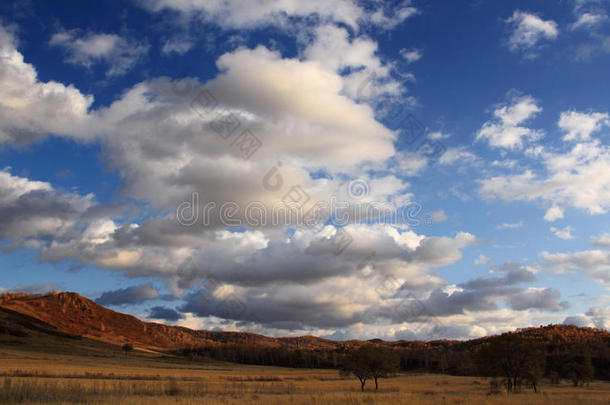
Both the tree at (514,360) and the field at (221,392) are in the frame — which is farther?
the tree at (514,360)

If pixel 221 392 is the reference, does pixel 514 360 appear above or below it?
above

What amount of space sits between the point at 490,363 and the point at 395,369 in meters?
14.4

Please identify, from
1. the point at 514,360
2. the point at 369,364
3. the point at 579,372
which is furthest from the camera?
the point at 579,372

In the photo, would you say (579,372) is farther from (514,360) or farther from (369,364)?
(369,364)

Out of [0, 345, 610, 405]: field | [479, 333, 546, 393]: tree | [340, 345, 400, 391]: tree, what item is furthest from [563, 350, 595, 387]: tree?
[340, 345, 400, 391]: tree

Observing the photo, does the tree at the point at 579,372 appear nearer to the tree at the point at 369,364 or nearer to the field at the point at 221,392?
the field at the point at 221,392

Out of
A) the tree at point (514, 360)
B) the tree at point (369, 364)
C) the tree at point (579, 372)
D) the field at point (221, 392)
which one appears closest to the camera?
the field at point (221, 392)

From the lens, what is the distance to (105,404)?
25.3 metres

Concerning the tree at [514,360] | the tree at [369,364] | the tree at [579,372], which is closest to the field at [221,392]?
the tree at [369,364]

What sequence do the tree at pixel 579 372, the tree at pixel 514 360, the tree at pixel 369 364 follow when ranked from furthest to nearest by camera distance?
1. the tree at pixel 579 372
2. the tree at pixel 369 364
3. the tree at pixel 514 360

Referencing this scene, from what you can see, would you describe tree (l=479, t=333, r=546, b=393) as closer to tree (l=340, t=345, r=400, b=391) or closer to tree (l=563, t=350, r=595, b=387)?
tree (l=340, t=345, r=400, b=391)

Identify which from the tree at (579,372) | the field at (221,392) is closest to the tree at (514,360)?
the field at (221,392)

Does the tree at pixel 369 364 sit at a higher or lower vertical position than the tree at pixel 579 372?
higher

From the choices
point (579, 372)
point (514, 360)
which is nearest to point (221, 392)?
point (514, 360)
